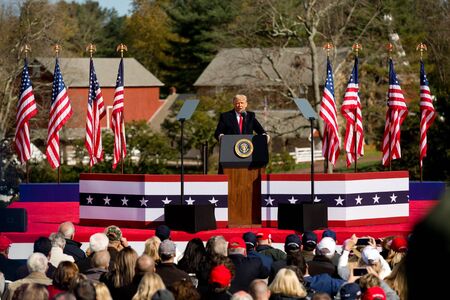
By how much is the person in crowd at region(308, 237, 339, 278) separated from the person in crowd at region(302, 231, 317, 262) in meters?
0.96

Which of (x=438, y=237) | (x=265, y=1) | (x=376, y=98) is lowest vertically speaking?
(x=438, y=237)

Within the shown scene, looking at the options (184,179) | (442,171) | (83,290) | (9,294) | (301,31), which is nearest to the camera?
(83,290)

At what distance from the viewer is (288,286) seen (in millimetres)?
7273

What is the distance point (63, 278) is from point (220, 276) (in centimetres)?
129

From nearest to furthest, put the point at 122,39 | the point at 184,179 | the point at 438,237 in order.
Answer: the point at 438,237, the point at 184,179, the point at 122,39

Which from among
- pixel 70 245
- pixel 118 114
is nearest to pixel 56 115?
pixel 118 114

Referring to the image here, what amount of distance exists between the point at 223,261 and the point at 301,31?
151ft

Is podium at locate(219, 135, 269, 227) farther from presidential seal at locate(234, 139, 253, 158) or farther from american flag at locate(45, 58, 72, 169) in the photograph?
american flag at locate(45, 58, 72, 169)

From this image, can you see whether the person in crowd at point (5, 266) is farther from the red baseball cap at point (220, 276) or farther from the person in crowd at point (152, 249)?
the red baseball cap at point (220, 276)

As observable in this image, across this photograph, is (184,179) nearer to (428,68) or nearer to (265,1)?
(265,1)

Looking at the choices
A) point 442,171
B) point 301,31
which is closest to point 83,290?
point 442,171

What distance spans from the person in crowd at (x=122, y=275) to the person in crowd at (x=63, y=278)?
313 mm

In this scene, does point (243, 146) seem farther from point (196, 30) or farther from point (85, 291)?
point (196, 30)

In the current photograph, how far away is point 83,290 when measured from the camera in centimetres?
671
